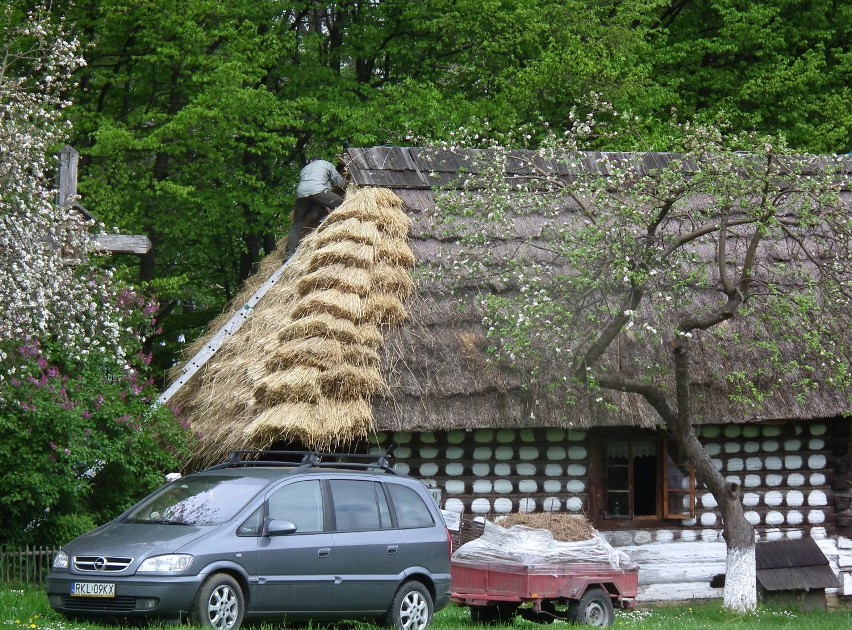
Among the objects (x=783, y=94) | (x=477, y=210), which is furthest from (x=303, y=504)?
(x=783, y=94)

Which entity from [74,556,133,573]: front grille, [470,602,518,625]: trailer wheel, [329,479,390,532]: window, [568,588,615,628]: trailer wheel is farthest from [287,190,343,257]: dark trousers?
[74,556,133,573]: front grille

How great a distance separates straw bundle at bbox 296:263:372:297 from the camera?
14953 millimetres

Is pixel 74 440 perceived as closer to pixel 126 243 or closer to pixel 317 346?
pixel 317 346

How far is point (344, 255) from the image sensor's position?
50.3 ft

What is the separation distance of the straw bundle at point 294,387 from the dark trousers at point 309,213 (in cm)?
433

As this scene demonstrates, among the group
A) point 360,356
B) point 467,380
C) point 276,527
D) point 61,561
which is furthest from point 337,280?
point 61,561

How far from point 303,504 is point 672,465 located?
266 inches

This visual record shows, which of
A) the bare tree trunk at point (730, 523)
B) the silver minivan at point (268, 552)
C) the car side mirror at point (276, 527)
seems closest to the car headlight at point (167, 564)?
the silver minivan at point (268, 552)

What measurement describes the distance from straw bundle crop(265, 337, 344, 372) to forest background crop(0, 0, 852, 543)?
5116 mm

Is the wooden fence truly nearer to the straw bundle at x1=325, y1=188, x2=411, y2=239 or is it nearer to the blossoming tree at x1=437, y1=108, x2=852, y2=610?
the blossoming tree at x1=437, y1=108, x2=852, y2=610

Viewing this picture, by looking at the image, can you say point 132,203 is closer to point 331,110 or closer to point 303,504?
point 331,110

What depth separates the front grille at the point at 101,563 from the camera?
995 cm

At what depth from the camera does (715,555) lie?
1600 cm

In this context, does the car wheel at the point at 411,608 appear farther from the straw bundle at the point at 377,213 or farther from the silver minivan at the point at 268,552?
the straw bundle at the point at 377,213
